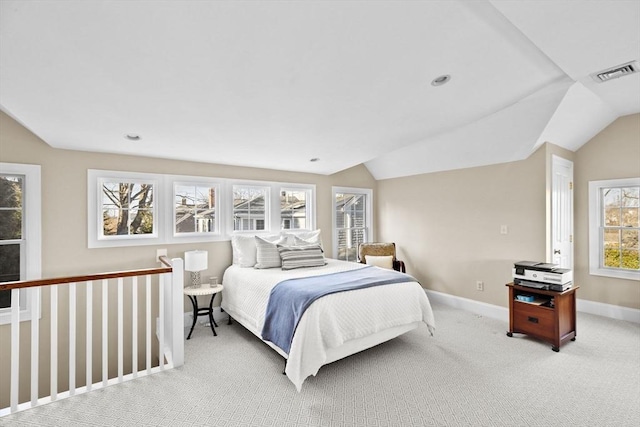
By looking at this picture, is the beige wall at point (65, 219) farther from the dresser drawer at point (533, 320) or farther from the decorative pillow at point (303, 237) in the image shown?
the dresser drawer at point (533, 320)

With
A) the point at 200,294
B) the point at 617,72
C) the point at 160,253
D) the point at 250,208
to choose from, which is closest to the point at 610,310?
the point at 617,72

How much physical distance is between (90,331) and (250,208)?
2.53 metres

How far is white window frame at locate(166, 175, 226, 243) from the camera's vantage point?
12.8ft

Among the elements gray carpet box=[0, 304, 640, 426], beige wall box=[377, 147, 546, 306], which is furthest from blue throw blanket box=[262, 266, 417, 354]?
beige wall box=[377, 147, 546, 306]

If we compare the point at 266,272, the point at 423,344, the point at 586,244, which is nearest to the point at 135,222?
the point at 266,272

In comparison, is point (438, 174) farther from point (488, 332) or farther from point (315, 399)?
point (315, 399)

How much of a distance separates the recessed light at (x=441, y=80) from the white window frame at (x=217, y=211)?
2932 millimetres

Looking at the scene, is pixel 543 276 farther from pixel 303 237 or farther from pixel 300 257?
pixel 303 237

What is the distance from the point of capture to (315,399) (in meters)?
2.36

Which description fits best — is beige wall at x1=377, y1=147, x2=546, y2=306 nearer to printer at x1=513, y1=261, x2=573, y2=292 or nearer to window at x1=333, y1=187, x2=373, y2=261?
window at x1=333, y1=187, x2=373, y2=261

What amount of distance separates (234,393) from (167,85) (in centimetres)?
246

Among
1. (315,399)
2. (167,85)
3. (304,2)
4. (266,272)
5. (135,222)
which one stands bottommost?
(315,399)

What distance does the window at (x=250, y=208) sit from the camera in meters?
4.49

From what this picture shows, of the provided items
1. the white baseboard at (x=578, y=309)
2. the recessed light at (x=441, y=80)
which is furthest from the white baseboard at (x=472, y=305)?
the recessed light at (x=441, y=80)
